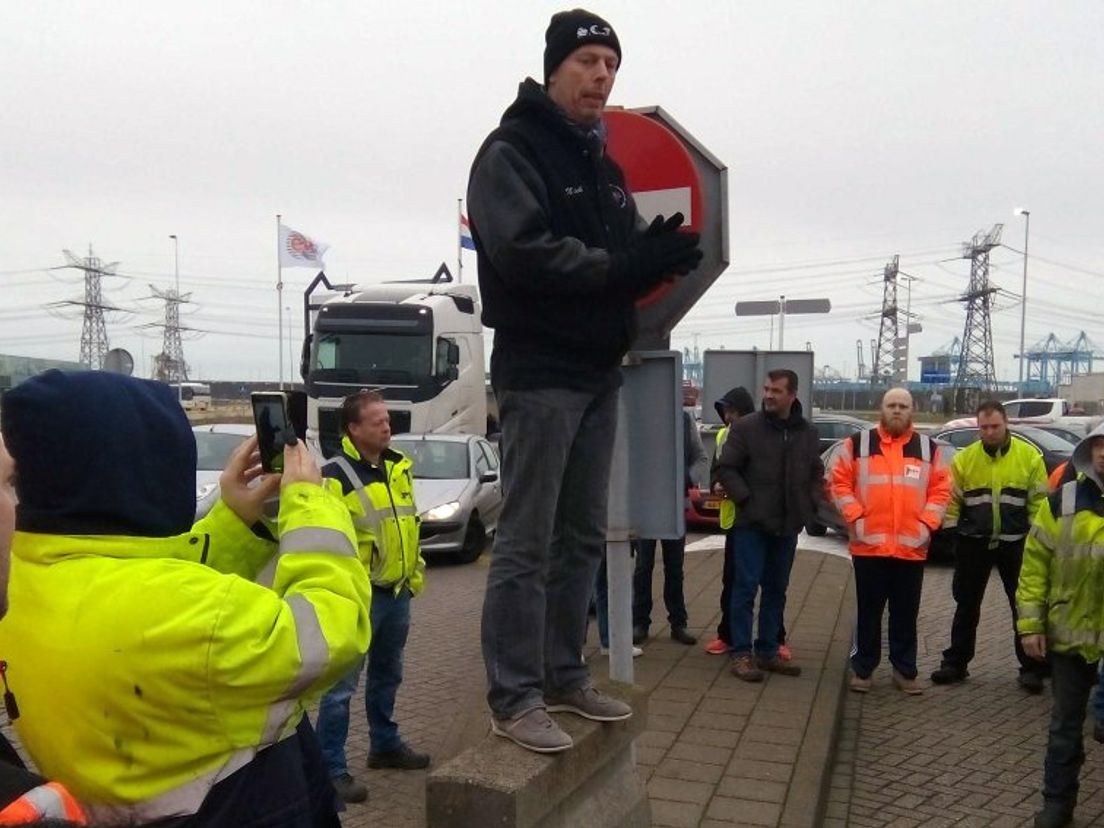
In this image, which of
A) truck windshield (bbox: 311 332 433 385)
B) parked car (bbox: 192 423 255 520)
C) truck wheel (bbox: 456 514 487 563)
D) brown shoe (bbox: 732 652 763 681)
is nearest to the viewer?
brown shoe (bbox: 732 652 763 681)

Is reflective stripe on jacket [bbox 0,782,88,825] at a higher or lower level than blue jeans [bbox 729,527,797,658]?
higher

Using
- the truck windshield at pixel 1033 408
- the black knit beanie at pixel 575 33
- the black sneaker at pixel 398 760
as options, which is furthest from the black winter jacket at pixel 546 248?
the truck windshield at pixel 1033 408

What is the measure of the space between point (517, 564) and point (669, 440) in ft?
3.30

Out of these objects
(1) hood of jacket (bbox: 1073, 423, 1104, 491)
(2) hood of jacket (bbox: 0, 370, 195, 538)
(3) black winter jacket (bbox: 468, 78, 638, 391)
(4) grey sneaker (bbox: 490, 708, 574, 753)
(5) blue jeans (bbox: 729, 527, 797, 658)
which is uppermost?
(3) black winter jacket (bbox: 468, 78, 638, 391)

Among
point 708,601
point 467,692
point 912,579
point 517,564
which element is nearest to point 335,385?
point 708,601

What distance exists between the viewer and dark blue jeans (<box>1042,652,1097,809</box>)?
4.84 m

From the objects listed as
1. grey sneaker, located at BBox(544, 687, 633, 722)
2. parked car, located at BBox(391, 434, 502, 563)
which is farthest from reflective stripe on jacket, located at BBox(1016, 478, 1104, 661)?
parked car, located at BBox(391, 434, 502, 563)

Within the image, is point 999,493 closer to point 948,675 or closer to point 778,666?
point 948,675

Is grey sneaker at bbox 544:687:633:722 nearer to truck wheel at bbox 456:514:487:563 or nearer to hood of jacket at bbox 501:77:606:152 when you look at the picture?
hood of jacket at bbox 501:77:606:152

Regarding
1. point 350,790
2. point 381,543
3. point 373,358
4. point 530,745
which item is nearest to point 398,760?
point 350,790

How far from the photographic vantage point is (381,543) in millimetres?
5543

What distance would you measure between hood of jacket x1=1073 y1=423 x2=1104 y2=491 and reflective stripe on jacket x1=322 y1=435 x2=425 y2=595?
131 inches

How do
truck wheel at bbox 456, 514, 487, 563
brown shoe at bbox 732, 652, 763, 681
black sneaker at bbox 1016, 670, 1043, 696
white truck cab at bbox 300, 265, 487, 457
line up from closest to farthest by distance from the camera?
brown shoe at bbox 732, 652, 763, 681 → black sneaker at bbox 1016, 670, 1043, 696 → truck wheel at bbox 456, 514, 487, 563 → white truck cab at bbox 300, 265, 487, 457

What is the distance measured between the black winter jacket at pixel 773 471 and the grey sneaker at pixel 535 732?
4504 millimetres
